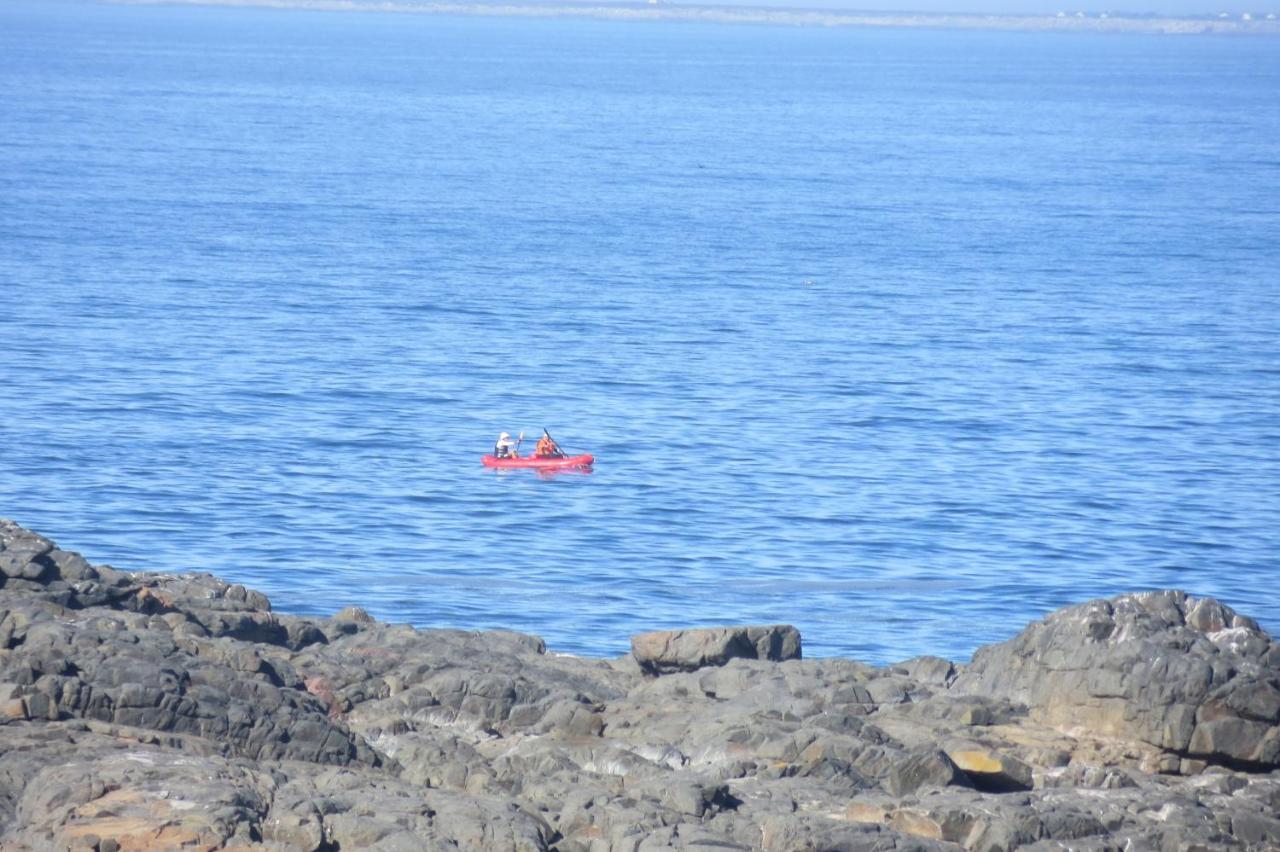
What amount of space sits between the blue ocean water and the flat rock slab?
751cm

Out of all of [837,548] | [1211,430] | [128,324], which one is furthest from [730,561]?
[128,324]

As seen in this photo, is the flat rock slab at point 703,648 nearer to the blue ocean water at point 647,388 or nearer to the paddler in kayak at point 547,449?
the blue ocean water at point 647,388

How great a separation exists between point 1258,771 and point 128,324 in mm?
45918

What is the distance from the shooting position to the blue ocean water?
3625 centimetres

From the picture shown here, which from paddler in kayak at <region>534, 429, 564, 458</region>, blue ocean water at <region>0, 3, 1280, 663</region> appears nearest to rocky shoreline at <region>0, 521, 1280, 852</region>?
blue ocean water at <region>0, 3, 1280, 663</region>

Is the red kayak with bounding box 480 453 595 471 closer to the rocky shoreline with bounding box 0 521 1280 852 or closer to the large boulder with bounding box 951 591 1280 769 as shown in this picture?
the rocky shoreline with bounding box 0 521 1280 852

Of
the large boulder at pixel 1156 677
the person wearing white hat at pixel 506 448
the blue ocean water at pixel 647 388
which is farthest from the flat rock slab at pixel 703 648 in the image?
the person wearing white hat at pixel 506 448

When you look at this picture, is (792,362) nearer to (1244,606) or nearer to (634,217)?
(1244,606)

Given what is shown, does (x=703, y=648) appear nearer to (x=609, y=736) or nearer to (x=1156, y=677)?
(x=609, y=736)

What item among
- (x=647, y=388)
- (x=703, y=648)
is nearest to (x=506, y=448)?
(x=647, y=388)

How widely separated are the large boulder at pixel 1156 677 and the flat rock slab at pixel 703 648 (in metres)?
2.71

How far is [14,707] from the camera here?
17312mm

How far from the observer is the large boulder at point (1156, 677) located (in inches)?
738

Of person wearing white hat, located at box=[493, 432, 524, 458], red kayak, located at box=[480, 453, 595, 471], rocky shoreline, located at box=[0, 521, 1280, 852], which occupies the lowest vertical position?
rocky shoreline, located at box=[0, 521, 1280, 852]
